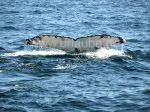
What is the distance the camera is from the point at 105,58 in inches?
603

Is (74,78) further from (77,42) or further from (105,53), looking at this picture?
(105,53)

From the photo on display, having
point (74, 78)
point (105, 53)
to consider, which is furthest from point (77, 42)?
point (105, 53)

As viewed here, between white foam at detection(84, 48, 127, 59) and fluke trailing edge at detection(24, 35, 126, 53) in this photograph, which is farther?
white foam at detection(84, 48, 127, 59)

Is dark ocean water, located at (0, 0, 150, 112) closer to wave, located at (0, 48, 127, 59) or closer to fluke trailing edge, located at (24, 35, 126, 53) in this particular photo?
wave, located at (0, 48, 127, 59)

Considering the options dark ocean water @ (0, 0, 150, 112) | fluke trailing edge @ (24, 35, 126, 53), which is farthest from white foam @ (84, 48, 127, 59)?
fluke trailing edge @ (24, 35, 126, 53)

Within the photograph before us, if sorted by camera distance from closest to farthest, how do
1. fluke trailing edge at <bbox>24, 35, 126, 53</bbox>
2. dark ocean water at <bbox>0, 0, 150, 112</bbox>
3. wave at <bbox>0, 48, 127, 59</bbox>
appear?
1. dark ocean water at <bbox>0, 0, 150, 112</bbox>
2. fluke trailing edge at <bbox>24, 35, 126, 53</bbox>
3. wave at <bbox>0, 48, 127, 59</bbox>

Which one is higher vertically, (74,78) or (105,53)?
(105,53)

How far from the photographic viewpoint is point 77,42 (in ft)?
45.7

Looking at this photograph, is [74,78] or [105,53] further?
[105,53]

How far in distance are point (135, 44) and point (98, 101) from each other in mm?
8730

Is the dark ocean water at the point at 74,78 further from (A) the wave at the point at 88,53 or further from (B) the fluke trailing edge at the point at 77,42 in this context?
(B) the fluke trailing edge at the point at 77,42

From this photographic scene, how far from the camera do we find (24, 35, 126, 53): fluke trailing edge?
44.9 ft

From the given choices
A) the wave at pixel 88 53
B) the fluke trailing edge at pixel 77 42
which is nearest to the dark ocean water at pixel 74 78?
the wave at pixel 88 53

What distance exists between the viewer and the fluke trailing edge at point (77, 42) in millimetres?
13672
